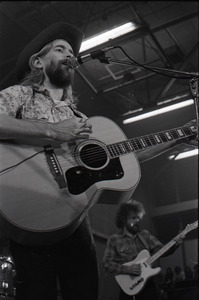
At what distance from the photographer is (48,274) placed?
121 cm

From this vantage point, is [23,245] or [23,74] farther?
[23,74]

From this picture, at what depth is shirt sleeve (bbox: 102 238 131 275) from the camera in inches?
95.2

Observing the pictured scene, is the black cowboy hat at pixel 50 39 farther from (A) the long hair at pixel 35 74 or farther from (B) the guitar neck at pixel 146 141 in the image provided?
(B) the guitar neck at pixel 146 141

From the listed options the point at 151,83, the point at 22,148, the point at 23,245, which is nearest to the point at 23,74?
the point at 22,148

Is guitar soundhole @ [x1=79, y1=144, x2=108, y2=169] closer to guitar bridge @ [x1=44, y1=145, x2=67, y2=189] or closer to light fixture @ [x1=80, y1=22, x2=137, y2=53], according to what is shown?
guitar bridge @ [x1=44, y1=145, x2=67, y2=189]

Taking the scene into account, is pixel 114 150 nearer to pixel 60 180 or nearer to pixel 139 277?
pixel 60 180

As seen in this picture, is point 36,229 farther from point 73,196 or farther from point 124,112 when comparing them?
point 124,112

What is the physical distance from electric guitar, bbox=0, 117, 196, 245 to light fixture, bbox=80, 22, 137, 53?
2882 millimetres

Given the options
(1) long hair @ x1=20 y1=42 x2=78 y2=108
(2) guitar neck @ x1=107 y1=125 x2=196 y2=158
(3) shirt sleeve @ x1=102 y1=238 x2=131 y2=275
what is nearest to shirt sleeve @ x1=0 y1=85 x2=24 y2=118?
(1) long hair @ x1=20 y1=42 x2=78 y2=108

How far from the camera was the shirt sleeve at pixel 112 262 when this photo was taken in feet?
7.93

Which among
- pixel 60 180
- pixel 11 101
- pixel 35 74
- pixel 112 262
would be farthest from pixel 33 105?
pixel 112 262

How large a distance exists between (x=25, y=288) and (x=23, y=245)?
130 millimetres

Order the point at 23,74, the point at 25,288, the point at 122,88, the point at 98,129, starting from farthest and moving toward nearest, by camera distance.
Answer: the point at 122,88
the point at 23,74
the point at 98,129
the point at 25,288

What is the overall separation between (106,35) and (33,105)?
3.15 m
